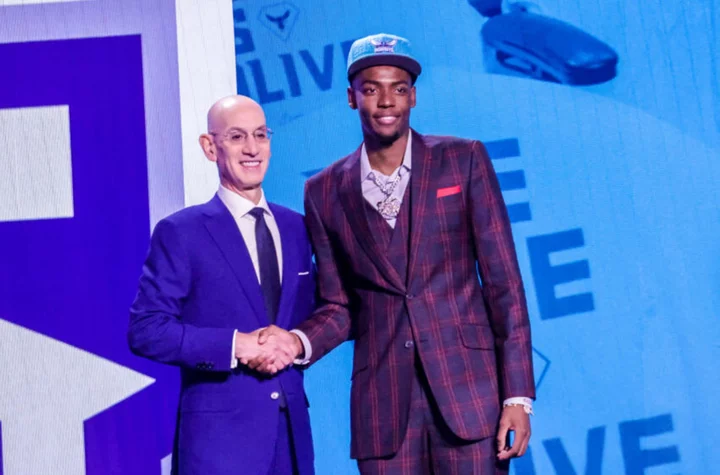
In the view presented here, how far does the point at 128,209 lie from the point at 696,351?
7.34ft

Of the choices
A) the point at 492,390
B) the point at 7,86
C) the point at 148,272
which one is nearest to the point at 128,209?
the point at 7,86

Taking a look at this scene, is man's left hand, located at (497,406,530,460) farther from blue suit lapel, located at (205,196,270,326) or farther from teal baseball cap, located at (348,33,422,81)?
teal baseball cap, located at (348,33,422,81)

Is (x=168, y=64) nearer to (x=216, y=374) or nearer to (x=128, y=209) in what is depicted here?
(x=128, y=209)

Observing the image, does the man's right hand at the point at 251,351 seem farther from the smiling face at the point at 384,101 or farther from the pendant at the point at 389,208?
the smiling face at the point at 384,101

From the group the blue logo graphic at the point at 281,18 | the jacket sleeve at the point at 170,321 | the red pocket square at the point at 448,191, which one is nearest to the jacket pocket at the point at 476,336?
the red pocket square at the point at 448,191

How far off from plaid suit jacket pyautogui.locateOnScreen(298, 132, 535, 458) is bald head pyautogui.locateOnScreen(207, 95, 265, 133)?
352mm

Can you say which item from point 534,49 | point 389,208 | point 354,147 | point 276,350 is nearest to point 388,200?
point 389,208

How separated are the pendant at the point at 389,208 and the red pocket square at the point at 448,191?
11 centimetres

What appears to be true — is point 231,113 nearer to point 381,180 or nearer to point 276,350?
point 381,180

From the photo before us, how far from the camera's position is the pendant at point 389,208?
7.90ft

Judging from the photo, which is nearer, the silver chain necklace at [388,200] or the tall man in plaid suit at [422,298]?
the tall man in plaid suit at [422,298]

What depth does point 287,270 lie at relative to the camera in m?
2.50

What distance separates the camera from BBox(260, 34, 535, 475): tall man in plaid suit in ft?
7.54

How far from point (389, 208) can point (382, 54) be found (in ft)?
1.31
